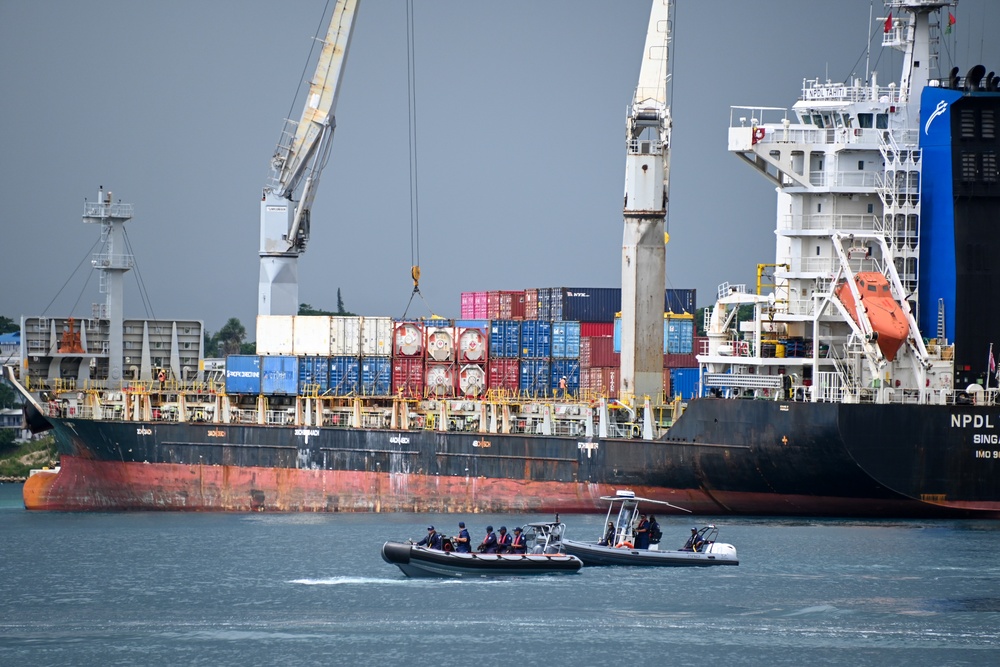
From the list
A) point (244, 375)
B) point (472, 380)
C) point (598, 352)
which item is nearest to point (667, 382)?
point (598, 352)

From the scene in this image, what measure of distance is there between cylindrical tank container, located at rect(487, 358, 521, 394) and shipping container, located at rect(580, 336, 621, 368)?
293 cm

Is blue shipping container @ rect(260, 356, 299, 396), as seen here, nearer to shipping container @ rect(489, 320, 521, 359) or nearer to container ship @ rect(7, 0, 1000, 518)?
container ship @ rect(7, 0, 1000, 518)

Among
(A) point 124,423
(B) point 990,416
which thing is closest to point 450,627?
(B) point 990,416

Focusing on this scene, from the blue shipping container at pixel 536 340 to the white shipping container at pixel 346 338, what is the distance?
688 cm

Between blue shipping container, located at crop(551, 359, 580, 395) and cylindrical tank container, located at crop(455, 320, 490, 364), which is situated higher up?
cylindrical tank container, located at crop(455, 320, 490, 364)

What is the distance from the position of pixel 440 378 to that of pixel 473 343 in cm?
197

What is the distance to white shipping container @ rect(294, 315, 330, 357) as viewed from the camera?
232 ft

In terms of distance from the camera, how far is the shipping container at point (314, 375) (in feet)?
230

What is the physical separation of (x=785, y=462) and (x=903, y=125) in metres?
13.6

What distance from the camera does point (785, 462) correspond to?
59375 millimetres

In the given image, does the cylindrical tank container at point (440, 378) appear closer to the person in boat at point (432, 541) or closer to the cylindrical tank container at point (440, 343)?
the cylindrical tank container at point (440, 343)

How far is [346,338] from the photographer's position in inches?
2776

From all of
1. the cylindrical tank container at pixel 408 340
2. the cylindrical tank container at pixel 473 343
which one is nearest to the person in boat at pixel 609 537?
the cylindrical tank container at pixel 473 343

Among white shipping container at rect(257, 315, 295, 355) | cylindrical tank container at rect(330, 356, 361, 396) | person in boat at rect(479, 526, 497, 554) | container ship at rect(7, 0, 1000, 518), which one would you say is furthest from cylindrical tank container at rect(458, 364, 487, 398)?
person in boat at rect(479, 526, 497, 554)
